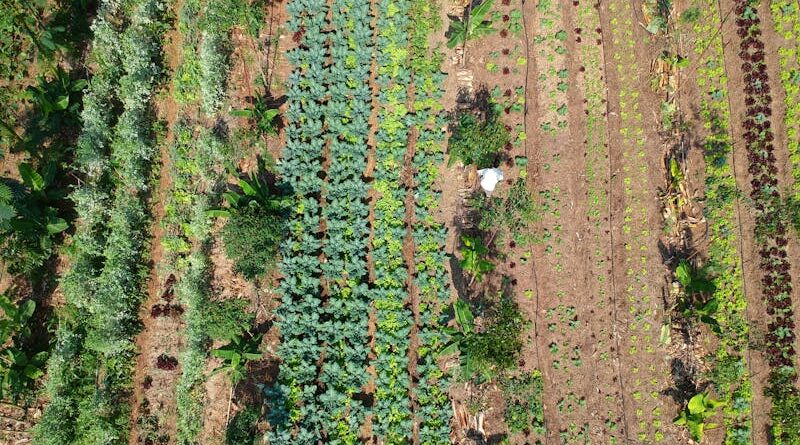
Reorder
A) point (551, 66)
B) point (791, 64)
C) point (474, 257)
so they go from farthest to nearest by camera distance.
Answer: point (551, 66)
point (791, 64)
point (474, 257)

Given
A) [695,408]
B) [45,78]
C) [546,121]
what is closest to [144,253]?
[45,78]

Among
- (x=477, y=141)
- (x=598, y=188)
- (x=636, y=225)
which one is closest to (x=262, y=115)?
(x=477, y=141)

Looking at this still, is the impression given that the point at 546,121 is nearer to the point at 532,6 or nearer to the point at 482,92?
the point at 482,92

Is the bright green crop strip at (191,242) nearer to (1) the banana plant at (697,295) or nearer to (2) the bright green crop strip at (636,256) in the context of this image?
(2) the bright green crop strip at (636,256)

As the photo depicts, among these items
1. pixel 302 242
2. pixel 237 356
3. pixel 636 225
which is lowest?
pixel 237 356

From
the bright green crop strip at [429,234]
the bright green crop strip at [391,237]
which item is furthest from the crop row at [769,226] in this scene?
the bright green crop strip at [391,237]

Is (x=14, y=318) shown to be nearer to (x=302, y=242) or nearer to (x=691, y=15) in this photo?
(x=302, y=242)
